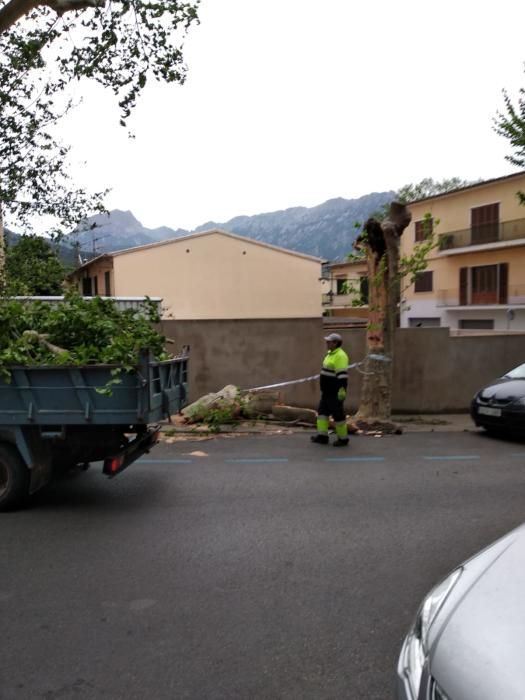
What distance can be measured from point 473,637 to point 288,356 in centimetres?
1036

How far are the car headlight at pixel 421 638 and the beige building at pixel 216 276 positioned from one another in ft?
94.0

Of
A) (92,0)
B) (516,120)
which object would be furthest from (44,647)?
(516,120)

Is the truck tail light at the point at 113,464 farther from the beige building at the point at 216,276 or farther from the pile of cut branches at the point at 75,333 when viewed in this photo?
the beige building at the point at 216,276

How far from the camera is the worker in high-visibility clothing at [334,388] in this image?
8.83 metres

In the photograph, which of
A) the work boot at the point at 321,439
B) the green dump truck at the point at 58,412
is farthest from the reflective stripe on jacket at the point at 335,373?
the green dump truck at the point at 58,412

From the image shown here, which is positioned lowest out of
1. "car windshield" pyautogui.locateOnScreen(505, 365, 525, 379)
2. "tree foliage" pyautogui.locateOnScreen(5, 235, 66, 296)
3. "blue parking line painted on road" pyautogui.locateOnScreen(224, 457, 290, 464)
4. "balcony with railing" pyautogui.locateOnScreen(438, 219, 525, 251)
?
"blue parking line painted on road" pyautogui.locateOnScreen(224, 457, 290, 464)

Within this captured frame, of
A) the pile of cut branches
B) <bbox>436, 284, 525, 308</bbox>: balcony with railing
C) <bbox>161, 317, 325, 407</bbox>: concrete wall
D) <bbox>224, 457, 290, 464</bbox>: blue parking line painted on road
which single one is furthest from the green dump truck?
<bbox>436, 284, 525, 308</bbox>: balcony with railing

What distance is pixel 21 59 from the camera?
32.2 feet

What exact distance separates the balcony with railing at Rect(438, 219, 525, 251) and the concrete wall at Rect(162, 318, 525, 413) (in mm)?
22739

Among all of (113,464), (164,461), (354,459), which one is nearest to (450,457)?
(354,459)

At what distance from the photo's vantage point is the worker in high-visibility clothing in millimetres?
8828

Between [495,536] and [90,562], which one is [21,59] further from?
[495,536]

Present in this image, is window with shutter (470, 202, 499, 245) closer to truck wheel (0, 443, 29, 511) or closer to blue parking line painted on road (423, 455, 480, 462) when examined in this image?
blue parking line painted on road (423, 455, 480, 462)

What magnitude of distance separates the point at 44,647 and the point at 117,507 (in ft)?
8.54
